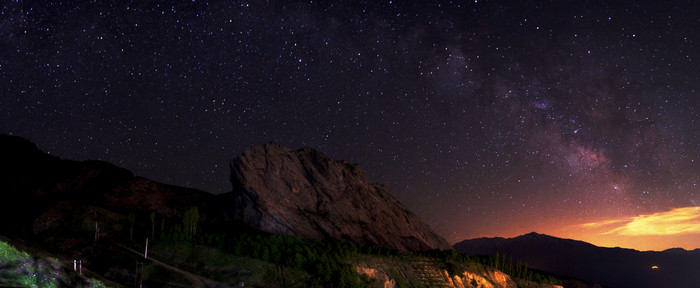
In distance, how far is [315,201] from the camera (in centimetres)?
9919

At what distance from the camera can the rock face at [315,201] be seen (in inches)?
3356

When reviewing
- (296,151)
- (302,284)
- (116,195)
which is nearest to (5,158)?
(116,195)

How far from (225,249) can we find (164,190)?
47.0 meters

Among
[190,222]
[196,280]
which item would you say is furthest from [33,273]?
[190,222]

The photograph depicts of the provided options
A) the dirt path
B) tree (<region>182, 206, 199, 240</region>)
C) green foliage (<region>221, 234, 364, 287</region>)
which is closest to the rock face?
tree (<region>182, 206, 199, 240</region>)

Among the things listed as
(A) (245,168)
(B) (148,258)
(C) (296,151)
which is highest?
(C) (296,151)

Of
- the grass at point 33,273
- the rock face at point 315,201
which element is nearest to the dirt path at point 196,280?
the grass at point 33,273

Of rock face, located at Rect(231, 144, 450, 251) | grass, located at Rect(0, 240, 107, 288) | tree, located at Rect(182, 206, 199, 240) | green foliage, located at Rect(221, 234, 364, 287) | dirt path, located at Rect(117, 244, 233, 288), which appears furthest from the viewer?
rock face, located at Rect(231, 144, 450, 251)

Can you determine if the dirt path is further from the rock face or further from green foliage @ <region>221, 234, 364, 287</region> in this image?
the rock face

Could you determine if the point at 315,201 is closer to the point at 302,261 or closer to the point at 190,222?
the point at 190,222

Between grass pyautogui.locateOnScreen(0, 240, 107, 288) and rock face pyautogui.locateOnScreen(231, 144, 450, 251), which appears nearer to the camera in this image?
grass pyautogui.locateOnScreen(0, 240, 107, 288)

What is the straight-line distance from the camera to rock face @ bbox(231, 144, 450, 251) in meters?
85.2

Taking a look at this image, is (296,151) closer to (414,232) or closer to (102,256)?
(414,232)

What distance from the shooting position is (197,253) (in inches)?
1786
